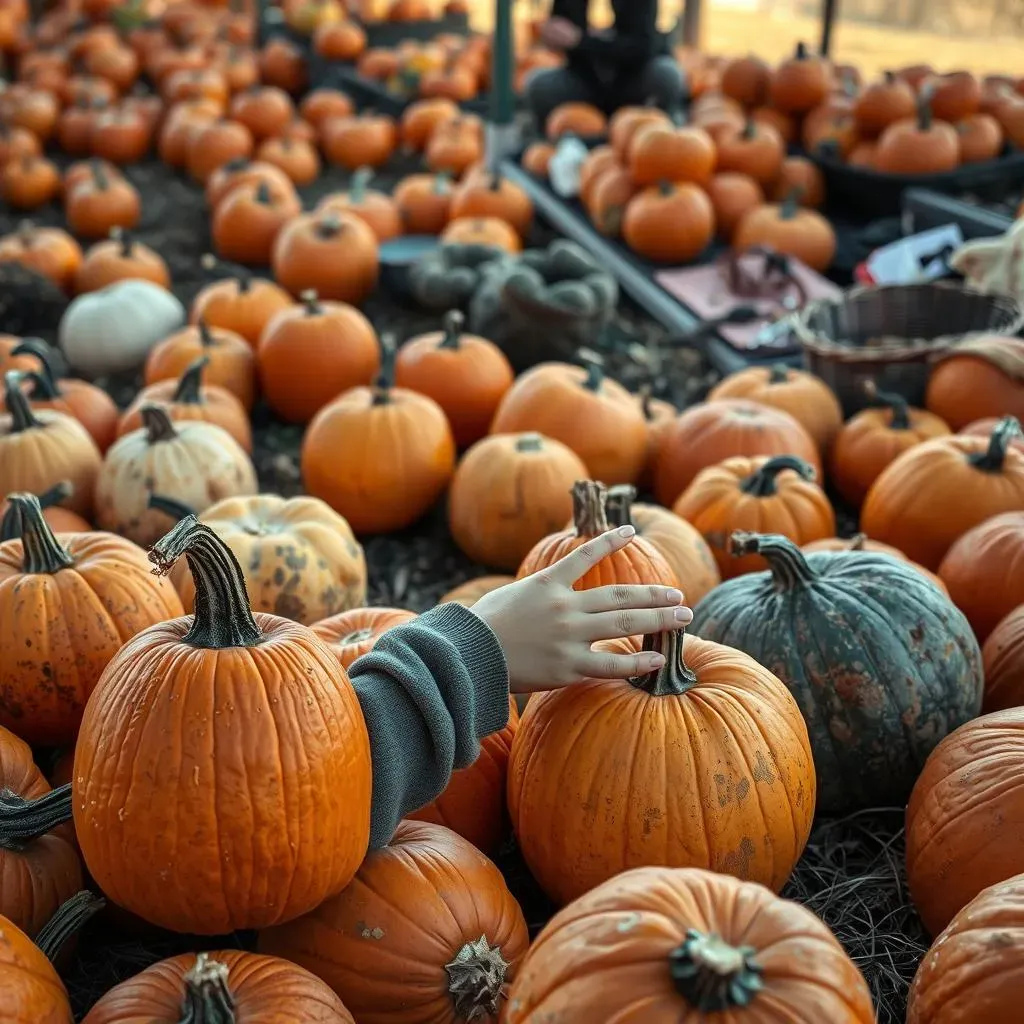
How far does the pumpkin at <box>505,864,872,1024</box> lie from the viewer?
1123 millimetres

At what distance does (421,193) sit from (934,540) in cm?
468

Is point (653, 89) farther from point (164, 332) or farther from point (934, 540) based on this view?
point (934, 540)

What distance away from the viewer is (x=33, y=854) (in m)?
1.74

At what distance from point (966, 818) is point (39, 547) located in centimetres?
169

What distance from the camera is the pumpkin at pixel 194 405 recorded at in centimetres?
357

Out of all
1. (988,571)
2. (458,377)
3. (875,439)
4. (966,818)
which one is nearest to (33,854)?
(966,818)

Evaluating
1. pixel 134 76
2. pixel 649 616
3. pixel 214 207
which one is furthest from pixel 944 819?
pixel 134 76

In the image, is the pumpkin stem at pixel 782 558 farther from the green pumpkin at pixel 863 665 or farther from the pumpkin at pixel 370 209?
the pumpkin at pixel 370 209

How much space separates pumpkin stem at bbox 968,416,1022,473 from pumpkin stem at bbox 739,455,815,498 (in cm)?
43

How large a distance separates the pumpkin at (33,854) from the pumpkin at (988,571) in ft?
6.52

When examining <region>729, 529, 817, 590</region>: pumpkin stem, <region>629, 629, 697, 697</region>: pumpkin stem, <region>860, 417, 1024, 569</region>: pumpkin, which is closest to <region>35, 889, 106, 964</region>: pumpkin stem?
<region>629, 629, 697, 697</region>: pumpkin stem

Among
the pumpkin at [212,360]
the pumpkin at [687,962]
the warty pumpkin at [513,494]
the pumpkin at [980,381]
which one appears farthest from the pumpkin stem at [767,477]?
the pumpkin at [212,360]

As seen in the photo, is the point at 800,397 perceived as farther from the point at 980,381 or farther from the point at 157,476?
the point at 157,476

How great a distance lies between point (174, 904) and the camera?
58.3 inches
